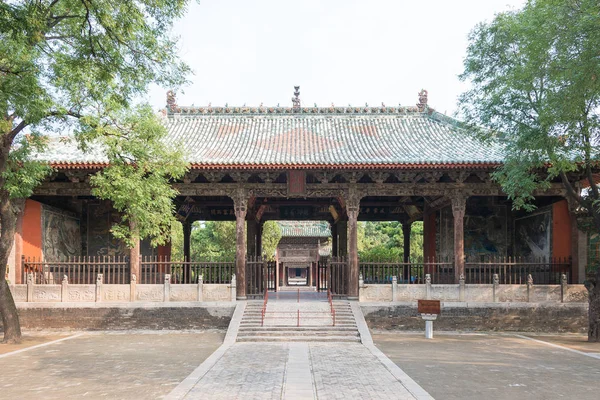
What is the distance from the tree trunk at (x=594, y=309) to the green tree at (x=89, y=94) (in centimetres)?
1037

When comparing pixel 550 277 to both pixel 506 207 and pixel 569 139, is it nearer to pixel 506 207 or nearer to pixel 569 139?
pixel 506 207

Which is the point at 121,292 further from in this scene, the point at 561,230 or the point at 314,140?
the point at 561,230

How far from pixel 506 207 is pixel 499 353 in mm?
8797

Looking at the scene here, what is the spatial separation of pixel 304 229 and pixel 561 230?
70.9 ft

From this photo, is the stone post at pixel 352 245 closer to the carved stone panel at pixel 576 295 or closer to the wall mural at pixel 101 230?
the carved stone panel at pixel 576 295

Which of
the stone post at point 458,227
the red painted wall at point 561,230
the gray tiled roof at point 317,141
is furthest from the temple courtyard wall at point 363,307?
the gray tiled roof at point 317,141

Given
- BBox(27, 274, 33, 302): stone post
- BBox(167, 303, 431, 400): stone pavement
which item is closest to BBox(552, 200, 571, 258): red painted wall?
BBox(167, 303, 431, 400): stone pavement

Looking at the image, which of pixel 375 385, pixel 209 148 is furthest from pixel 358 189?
pixel 375 385

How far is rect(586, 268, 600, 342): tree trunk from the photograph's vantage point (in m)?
13.7

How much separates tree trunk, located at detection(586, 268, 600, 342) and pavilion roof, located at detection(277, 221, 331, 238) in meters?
23.2

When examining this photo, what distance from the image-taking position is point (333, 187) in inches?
651

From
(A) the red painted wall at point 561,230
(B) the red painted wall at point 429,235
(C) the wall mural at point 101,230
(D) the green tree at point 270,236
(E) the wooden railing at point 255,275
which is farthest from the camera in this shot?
(D) the green tree at point 270,236

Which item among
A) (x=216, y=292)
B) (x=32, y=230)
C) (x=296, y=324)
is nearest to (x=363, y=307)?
(x=296, y=324)

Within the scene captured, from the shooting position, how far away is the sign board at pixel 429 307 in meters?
14.1
